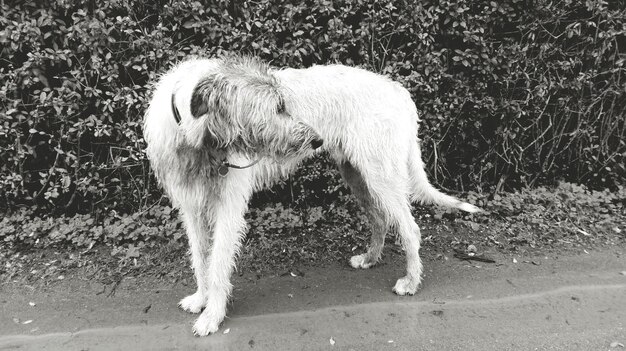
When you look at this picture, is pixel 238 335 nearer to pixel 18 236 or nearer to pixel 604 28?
pixel 18 236

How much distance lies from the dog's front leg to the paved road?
0.14 metres

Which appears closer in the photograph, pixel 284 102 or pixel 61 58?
pixel 284 102

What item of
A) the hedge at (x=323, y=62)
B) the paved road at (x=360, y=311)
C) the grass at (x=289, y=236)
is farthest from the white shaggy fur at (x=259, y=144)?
the hedge at (x=323, y=62)

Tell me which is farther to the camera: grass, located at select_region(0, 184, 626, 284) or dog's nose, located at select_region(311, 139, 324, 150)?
grass, located at select_region(0, 184, 626, 284)

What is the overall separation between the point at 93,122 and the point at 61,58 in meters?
0.65

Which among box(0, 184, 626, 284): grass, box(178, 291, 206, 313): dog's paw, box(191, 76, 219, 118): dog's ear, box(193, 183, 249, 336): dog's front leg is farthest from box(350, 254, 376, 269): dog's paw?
box(191, 76, 219, 118): dog's ear

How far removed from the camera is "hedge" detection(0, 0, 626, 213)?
14.3 feet

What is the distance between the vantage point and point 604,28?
5.05 m

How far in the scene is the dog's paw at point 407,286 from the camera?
13.2ft

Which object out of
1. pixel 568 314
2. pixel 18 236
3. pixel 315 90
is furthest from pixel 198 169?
pixel 568 314

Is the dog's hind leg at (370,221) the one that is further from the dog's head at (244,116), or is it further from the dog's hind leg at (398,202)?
the dog's head at (244,116)

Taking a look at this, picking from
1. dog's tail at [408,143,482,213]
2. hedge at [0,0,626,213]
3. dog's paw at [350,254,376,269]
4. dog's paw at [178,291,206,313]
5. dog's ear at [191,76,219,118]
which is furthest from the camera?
dog's paw at [350,254,376,269]

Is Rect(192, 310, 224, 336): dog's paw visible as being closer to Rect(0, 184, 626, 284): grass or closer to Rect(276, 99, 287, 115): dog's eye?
Rect(0, 184, 626, 284): grass

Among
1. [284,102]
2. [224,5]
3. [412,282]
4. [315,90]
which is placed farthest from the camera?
[224,5]
